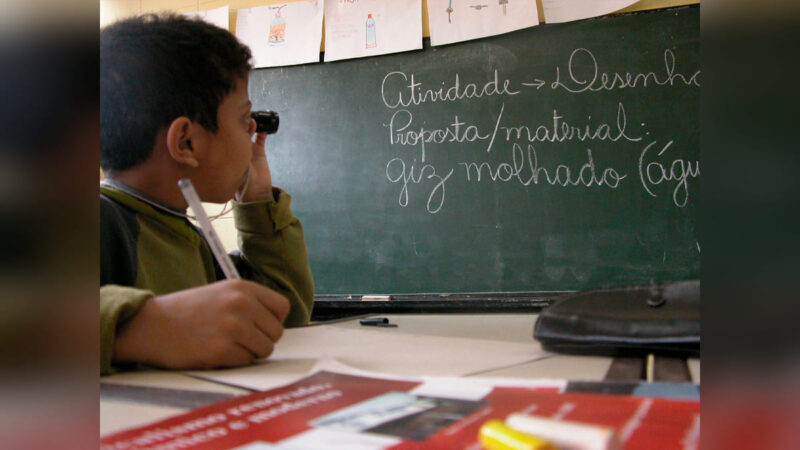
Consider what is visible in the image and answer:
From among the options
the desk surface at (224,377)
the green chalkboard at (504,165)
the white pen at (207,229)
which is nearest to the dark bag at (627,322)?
the desk surface at (224,377)

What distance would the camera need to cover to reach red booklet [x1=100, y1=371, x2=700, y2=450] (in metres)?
0.22

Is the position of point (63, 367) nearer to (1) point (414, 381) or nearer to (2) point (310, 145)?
(1) point (414, 381)

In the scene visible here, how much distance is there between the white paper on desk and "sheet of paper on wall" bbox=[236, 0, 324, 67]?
220 mm

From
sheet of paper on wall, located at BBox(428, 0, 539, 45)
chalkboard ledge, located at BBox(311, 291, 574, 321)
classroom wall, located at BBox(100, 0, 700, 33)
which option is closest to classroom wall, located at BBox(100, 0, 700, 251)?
classroom wall, located at BBox(100, 0, 700, 33)

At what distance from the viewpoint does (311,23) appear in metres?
0.54

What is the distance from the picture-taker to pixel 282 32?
0.54 metres

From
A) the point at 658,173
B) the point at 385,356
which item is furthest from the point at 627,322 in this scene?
the point at 658,173

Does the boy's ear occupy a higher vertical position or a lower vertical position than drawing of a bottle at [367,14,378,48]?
lower

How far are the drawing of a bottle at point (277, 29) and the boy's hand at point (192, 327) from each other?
24 centimetres

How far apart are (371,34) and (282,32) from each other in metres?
0.18

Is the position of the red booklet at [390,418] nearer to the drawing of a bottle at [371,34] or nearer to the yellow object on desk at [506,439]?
the yellow object on desk at [506,439]

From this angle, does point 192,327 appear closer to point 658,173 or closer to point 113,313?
point 113,313

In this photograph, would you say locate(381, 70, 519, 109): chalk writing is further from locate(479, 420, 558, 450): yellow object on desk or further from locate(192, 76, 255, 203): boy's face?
locate(479, 420, 558, 450): yellow object on desk

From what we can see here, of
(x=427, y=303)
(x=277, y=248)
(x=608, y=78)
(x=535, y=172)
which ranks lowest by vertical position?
(x=427, y=303)
